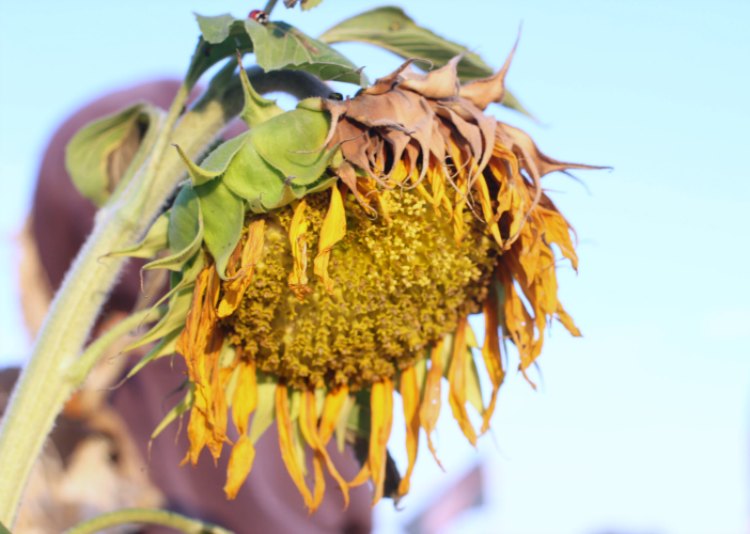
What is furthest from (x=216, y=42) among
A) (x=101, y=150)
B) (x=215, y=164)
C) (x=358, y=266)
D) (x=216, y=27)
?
(x=101, y=150)

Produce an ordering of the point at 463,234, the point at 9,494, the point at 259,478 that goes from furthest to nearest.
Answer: the point at 259,478, the point at 463,234, the point at 9,494

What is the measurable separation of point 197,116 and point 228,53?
0.08m

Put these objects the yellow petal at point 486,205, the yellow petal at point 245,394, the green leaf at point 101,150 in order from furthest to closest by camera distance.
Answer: the green leaf at point 101,150 → the yellow petal at point 245,394 → the yellow petal at point 486,205

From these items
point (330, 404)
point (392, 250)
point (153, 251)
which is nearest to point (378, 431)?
point (330, 404)

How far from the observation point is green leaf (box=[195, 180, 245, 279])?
3.21ft

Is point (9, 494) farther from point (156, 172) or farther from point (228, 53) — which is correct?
point (228, 53)

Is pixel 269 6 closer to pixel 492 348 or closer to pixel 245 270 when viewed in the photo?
pixel 245 270

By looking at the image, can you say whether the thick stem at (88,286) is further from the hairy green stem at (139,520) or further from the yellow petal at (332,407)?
the yellow petal at (332,407)

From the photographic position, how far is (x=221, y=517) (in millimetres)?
2568

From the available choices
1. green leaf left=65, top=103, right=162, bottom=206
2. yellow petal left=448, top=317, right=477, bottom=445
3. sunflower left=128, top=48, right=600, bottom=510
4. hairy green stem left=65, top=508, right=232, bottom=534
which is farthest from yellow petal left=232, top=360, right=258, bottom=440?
green leaf left=65, top=103, right=162, bottom=206

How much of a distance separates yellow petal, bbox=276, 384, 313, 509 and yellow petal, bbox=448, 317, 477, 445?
7.4 inches

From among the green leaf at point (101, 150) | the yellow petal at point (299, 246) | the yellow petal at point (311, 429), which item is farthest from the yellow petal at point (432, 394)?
the green leaf at point (101, 150)

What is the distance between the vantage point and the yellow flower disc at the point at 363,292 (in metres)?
1.06

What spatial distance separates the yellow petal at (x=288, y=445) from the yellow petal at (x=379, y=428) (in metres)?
0.08
